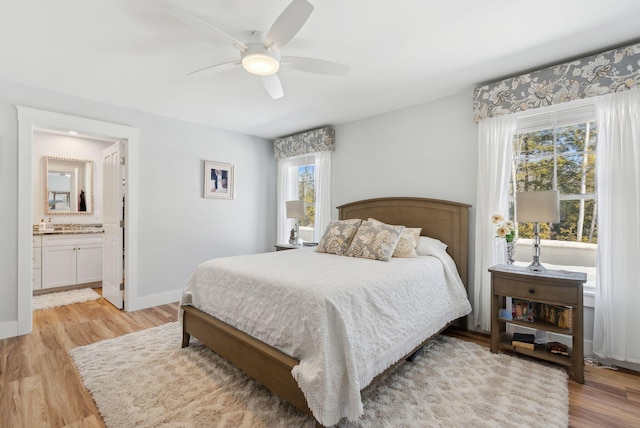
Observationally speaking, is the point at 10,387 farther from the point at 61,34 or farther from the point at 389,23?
the point at 389,23

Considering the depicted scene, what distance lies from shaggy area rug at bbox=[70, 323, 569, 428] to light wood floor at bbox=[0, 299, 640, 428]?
8 centimetres

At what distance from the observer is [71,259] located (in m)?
4.73

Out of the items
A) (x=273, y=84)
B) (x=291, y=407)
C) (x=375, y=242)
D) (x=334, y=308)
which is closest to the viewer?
(x=334, y=308)

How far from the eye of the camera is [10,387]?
2084 mm

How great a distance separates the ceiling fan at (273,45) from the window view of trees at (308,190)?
7.98 feet

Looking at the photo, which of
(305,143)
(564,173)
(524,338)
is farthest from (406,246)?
(305,143)

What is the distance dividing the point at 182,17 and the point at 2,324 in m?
3.40

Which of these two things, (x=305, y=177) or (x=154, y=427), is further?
(x=305, y=177)

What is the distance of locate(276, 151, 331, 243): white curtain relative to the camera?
450 centimetres

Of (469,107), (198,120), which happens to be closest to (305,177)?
(198,120)

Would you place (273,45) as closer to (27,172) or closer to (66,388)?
(66,388)

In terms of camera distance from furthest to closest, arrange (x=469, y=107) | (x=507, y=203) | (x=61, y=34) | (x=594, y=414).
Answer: (x=469, y=107)
(x=507, y=203)
(x=61, y=34)
(x=594, y=414)

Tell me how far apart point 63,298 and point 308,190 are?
384cm

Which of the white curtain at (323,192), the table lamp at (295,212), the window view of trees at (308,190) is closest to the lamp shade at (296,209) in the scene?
the table lamp at (295,212)
